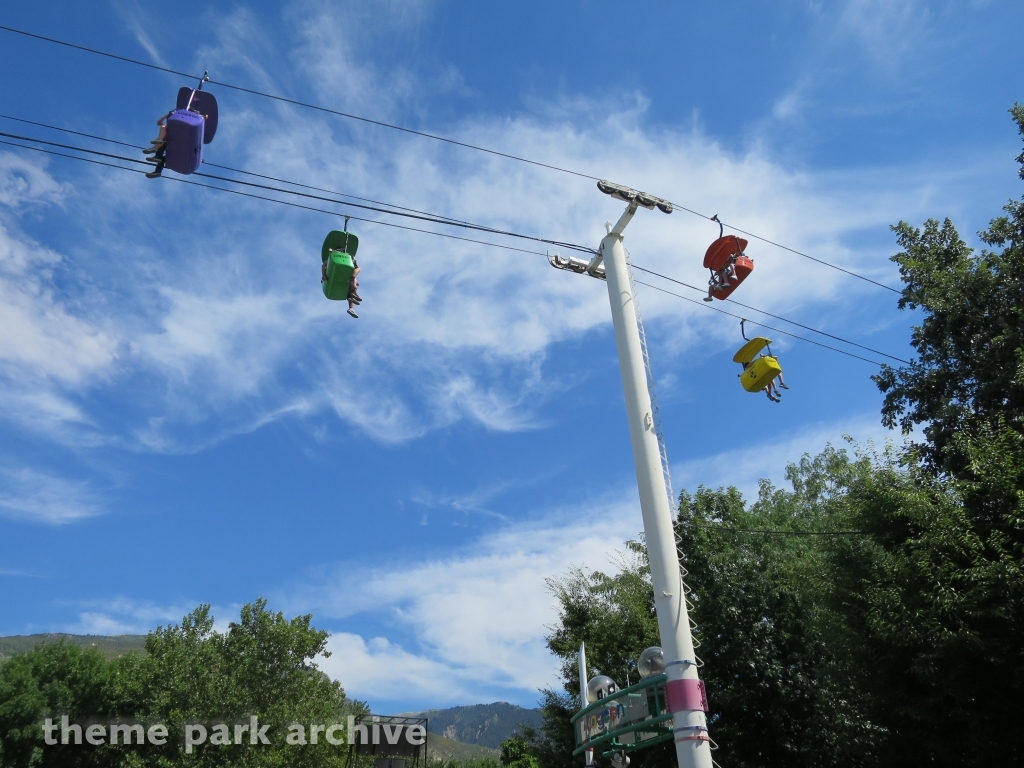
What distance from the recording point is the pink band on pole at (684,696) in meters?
7.12

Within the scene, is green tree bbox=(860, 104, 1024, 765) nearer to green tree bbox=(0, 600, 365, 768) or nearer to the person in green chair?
the person in green chair

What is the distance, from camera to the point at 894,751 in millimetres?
13875

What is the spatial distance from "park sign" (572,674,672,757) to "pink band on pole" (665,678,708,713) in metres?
0.15

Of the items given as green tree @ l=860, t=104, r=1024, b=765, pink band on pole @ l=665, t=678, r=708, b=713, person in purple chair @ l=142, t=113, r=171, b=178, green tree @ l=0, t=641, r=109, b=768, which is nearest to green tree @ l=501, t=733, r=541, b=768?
green tree @ l=860, t=104, r=1024, b=765

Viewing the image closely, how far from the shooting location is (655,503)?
8.04 meters

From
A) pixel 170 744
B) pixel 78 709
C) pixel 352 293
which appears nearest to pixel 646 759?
pixel 352 293

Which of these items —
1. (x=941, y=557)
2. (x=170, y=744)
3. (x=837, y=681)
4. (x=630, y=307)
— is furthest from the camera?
(x=170, y=744)

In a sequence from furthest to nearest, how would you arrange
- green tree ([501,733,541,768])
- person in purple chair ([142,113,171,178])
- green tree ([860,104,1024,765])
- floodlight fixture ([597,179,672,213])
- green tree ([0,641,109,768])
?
1. green tree ([0,641,109,768])
2. green tree ([501,733,541,768])
3. green tree ([860,104,1024,765])
4. floodlight fixture ([597,179,672,213])
5. person in purple chair ([142,113,171,178])

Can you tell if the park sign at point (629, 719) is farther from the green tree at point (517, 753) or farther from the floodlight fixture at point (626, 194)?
the green tree at point (517, 753)

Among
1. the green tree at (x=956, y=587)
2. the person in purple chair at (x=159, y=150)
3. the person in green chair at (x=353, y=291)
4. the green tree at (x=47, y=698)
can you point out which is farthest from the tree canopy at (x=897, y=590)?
the green tree at (x=47, y=698)

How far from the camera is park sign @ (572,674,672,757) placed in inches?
296

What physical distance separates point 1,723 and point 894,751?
133 ft

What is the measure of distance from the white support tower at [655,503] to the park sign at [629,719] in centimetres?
26

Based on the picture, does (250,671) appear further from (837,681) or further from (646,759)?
(837,681)
